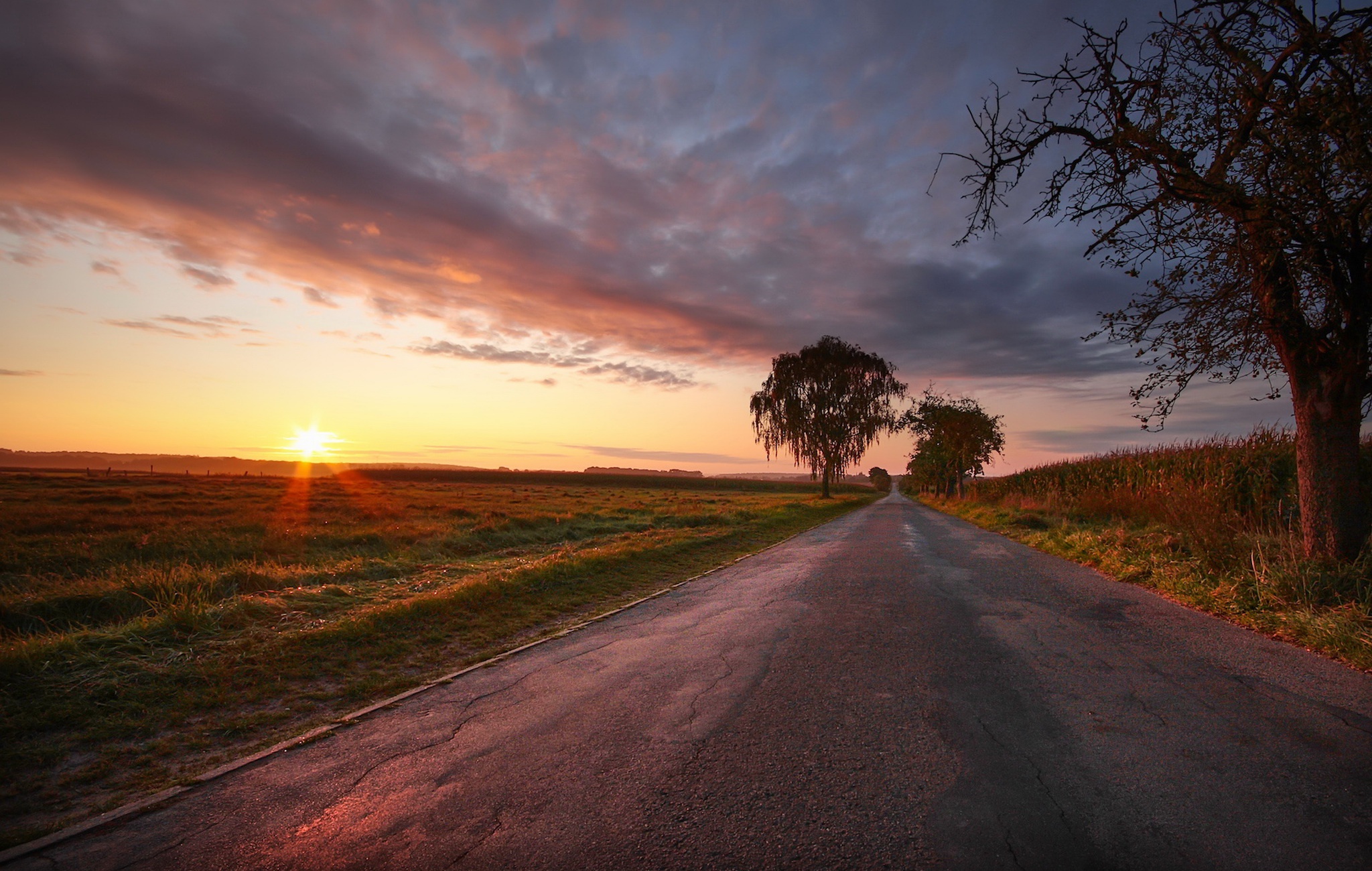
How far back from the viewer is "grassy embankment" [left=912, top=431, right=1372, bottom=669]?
6.25 meters

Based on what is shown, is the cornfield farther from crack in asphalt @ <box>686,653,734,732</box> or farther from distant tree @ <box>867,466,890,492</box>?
distant tree @ <box>867,466,890,492</box>

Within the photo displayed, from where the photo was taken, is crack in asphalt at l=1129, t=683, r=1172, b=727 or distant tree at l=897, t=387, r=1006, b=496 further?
distant tree at l=897, t=387, r=1006, b=496

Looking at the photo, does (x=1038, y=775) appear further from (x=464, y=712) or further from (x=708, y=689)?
(x=464, y=712)

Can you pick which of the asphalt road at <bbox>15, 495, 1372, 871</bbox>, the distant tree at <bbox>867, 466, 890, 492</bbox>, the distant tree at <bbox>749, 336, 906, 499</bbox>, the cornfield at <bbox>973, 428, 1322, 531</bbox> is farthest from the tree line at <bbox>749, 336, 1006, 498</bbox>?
the distant tree at <bbox>867, 466, 890, 492</bbox>

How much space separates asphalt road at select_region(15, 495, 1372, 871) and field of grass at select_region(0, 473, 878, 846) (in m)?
0.99

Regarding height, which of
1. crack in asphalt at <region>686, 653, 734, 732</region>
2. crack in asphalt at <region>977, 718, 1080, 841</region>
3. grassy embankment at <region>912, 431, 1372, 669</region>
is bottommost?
crack in asphalt at <region>686, 653, 734, 732</region>

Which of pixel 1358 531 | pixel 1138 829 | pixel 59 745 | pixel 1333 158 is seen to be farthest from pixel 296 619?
pixel 1358 531

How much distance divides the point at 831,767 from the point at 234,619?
7.47 metres

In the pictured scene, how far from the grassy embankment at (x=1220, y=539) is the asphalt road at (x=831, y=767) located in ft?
2.77

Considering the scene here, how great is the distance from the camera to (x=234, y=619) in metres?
7.28

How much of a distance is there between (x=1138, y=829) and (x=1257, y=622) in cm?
546

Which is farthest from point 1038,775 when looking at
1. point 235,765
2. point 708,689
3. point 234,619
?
point 234,619

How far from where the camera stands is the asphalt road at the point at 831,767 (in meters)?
2.73

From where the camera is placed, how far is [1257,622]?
6453 millimetres
